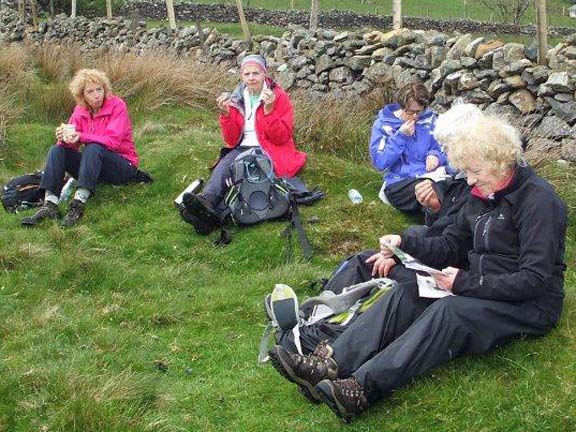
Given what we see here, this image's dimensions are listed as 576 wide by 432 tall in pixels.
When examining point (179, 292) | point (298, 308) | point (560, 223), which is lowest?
point (179, 292)

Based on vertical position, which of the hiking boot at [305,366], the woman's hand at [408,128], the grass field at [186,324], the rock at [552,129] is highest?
the woman's hand at [408,128]

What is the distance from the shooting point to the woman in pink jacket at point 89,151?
693cm

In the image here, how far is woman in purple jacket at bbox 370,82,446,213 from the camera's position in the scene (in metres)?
6.43

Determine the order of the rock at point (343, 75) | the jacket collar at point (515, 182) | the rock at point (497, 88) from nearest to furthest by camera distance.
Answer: the jacket collar at point (515, 182), the rock at point (497, 88), the rock at point (343, 75)

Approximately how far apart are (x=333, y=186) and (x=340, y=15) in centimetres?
2567

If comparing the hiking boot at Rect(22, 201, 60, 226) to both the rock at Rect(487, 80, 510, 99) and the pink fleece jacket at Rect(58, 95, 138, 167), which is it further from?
the rock at Rect(487, 80, 510, 99)

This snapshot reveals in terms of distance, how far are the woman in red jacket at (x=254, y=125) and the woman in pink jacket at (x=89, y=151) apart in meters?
1.08

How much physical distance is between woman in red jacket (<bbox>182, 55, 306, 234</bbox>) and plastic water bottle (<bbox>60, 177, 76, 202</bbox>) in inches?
61.2

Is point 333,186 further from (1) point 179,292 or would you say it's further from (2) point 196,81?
(2) point 196,81

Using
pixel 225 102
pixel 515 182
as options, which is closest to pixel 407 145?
pixel 225 102

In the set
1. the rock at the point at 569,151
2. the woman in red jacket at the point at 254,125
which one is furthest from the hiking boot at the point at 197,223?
the rock at the point at 569,151

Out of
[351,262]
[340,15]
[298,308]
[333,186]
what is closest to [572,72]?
[333,186]

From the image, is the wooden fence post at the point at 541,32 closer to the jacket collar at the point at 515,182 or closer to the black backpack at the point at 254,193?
the black backpack at the point at 254,193

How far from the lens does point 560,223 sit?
3564 millimetres
